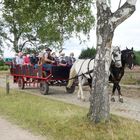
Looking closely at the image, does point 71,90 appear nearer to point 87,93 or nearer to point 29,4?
point 87,93

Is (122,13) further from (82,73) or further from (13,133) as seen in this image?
(82,73)

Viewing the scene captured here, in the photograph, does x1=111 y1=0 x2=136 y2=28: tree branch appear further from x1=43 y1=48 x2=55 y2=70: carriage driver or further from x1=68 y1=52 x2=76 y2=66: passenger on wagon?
x1=68 y1=52 x2=76 y2=66: passenger on wagon

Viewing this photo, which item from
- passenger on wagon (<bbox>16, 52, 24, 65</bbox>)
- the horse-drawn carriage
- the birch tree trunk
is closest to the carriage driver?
the horse-drawn carriage

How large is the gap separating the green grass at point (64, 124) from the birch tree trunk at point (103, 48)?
1.27ft

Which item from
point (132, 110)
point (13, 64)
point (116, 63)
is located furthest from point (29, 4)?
point (13, 64)

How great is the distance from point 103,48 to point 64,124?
2.17m

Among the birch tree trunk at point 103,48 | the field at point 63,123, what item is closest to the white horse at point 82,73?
the field at point 63,123

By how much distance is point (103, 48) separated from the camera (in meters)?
12.8

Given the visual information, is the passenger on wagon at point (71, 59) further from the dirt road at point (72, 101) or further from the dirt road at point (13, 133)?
the dirt road at point (13, 133)

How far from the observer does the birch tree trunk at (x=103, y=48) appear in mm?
12750

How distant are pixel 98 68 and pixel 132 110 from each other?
380 centimetres

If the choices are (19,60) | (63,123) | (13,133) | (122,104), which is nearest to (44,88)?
(19,60)

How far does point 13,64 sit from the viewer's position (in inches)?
1059

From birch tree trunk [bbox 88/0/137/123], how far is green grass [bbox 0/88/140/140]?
0.39m
